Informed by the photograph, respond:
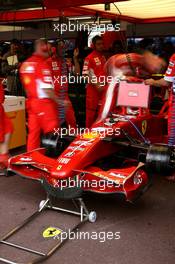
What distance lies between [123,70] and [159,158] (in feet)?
4.29

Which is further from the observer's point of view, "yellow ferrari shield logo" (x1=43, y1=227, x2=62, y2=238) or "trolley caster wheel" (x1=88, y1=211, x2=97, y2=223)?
"trolley caster wheel" (x1=88, y1=211, x2=97, y2=223)

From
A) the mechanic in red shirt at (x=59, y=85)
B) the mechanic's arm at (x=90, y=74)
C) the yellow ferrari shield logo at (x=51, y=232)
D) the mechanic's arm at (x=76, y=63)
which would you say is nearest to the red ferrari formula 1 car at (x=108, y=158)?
the yellow ferrari shield logo at (x=51, y=232)

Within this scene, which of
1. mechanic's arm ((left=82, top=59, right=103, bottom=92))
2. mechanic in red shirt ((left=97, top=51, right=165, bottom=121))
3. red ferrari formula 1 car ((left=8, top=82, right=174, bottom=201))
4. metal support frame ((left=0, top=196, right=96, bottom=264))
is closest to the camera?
metal support frame ((left=0, top=196, right=96, bottom=264))

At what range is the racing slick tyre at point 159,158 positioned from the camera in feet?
9.95

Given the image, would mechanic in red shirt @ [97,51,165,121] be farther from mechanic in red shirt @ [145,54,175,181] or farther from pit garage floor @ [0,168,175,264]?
pit garage floor @ [0,168,175,264]

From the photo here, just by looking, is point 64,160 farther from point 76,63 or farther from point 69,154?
point 76,63

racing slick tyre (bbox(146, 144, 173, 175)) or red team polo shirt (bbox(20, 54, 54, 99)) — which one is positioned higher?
red team polo shirt (bbox(20, 54, 54, 99))

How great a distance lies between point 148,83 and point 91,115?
1.87 m

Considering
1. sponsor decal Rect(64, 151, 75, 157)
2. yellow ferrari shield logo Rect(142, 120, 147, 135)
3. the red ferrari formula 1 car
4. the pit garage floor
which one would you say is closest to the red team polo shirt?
the red ferrari formula 1 car

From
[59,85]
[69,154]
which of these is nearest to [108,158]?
[69,154]

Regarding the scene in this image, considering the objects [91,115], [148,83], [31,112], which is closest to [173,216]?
[148,83]

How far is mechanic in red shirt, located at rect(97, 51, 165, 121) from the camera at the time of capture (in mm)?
3793

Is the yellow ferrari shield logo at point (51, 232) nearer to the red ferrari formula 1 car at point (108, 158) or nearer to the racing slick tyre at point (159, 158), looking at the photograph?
the red ferrari formula 1 car at point (108, 158)

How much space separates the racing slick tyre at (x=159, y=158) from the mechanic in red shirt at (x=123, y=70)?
2.63 feet
